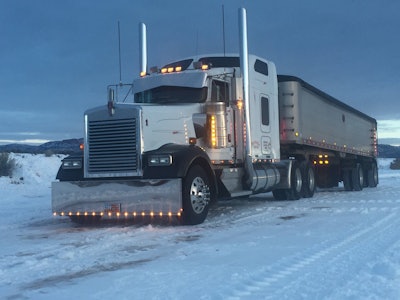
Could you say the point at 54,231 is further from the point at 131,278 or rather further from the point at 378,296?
the point at 378,296

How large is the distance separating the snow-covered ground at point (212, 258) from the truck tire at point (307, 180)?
15.9 ft

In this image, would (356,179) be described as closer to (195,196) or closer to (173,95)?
(173,95)

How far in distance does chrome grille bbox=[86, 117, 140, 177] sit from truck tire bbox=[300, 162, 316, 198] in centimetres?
811

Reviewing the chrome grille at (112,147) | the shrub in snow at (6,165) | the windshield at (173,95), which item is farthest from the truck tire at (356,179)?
the shrub in snow at (6,165)

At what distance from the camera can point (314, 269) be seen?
5891 mm

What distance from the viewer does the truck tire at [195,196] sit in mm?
9695

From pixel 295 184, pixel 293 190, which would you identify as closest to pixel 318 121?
pixel 295 184

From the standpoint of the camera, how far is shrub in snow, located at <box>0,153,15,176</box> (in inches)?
1011

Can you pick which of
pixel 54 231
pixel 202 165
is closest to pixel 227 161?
pixel 202 165

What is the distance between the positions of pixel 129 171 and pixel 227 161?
8.92 feet

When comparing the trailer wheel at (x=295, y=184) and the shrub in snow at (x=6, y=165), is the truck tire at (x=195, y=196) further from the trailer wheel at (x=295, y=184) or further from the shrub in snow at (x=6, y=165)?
the shrub in snow at (x=6, y=165)

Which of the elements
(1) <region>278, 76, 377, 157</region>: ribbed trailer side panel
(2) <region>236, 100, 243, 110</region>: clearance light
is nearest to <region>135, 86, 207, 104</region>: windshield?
(2) <region>236, 100, 243, 110</region>: clearance light

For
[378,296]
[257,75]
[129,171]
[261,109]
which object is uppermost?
[257,75]

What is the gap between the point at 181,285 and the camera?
210 inches
